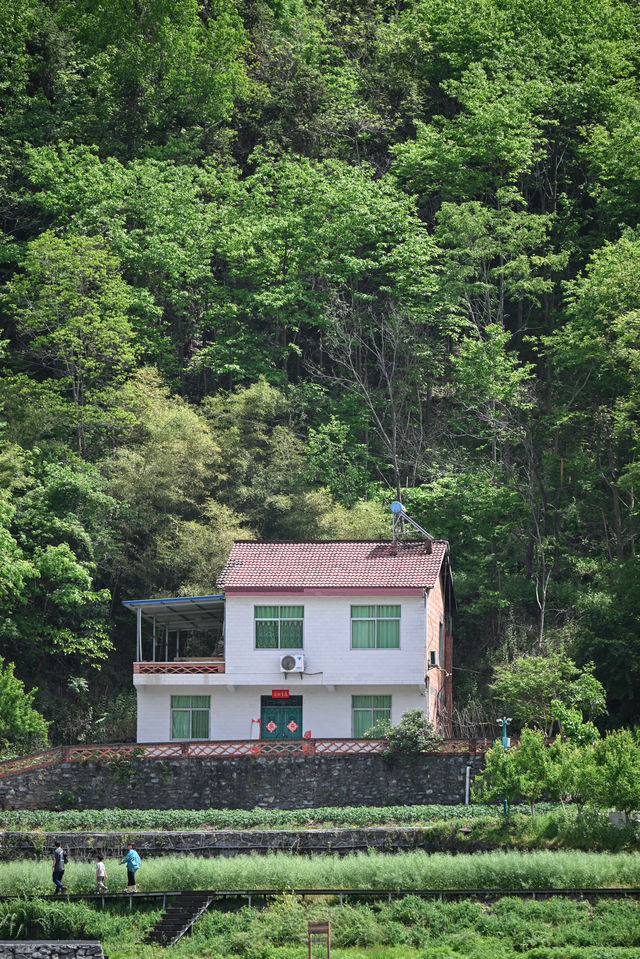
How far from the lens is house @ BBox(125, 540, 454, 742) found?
46625 mm

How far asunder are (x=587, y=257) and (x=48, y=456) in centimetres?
2576

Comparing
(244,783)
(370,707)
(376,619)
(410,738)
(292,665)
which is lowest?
(244,783)

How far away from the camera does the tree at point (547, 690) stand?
44.8 m

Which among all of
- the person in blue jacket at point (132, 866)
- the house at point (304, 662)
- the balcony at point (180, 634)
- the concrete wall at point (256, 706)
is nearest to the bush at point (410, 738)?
the house at point (304, 662)

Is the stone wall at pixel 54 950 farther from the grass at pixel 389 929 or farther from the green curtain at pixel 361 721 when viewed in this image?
the green curtain at pixel 361 721

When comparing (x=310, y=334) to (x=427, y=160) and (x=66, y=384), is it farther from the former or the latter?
(x=66, y=384)

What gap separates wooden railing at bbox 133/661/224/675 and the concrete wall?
0.38 m

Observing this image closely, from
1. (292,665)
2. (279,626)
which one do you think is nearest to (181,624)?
(279,626)

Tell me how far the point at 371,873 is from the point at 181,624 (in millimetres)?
20371

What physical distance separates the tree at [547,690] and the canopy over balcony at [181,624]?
9.70 m

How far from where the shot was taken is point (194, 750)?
4325 cm

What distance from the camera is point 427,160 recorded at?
6694cm

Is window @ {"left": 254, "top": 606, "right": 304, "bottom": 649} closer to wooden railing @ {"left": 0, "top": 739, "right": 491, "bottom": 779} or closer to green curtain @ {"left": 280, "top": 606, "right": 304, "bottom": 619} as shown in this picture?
green curtain @ {"left": 280, "top": 606, "right": 304, "bottom": 619}

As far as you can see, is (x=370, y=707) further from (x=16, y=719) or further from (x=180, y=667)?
(x=16, y=719)
